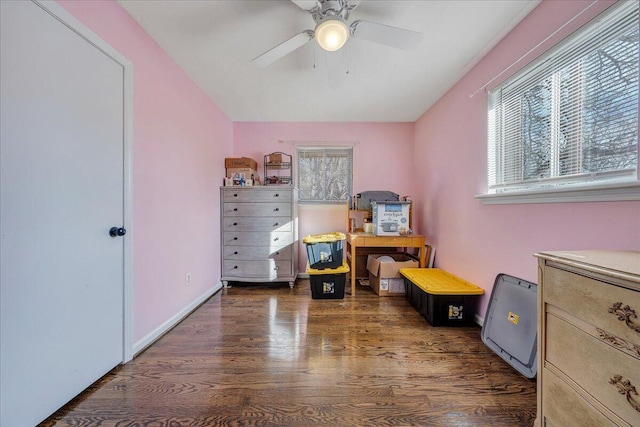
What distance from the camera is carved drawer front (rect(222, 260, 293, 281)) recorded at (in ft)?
9.12

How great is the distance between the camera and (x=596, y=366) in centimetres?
71

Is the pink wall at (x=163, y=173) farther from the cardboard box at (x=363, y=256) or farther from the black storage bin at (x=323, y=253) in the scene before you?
the cardboard box at (x=363, y=256)

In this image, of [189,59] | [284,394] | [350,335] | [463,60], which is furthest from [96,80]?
[463,60]

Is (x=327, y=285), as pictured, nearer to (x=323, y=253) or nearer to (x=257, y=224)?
(x=323, y=253)

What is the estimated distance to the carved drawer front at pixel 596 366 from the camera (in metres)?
0.63

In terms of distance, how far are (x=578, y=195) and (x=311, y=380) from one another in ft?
5.94

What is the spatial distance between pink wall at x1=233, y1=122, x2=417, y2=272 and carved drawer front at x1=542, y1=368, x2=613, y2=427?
2.49 m

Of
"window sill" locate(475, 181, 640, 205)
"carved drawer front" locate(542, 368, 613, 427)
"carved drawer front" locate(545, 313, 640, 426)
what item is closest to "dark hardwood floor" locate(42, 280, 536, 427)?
"carved drawer front" locate(542, 368, 613, 427)

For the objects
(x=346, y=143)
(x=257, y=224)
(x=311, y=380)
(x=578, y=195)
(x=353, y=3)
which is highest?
(x=353, y=3)

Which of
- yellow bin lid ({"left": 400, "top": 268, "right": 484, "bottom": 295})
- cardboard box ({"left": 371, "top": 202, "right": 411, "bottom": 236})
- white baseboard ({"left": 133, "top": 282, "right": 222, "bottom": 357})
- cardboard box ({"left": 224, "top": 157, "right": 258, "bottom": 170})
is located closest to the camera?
white baseboard ({"left": 133, "top": 282, "right": 222, "bottom": 357})

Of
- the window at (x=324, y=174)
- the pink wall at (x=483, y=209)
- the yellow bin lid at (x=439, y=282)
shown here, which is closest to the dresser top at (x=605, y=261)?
the pink wall at (x=483, y=209)

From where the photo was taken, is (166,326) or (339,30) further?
(166,326)

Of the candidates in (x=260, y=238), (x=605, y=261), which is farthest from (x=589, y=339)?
(x=260, y=238)

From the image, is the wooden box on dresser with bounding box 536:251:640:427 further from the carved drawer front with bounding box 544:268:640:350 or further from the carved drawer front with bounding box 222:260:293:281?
the carved drawer front with bounding box 222:260:293:281
